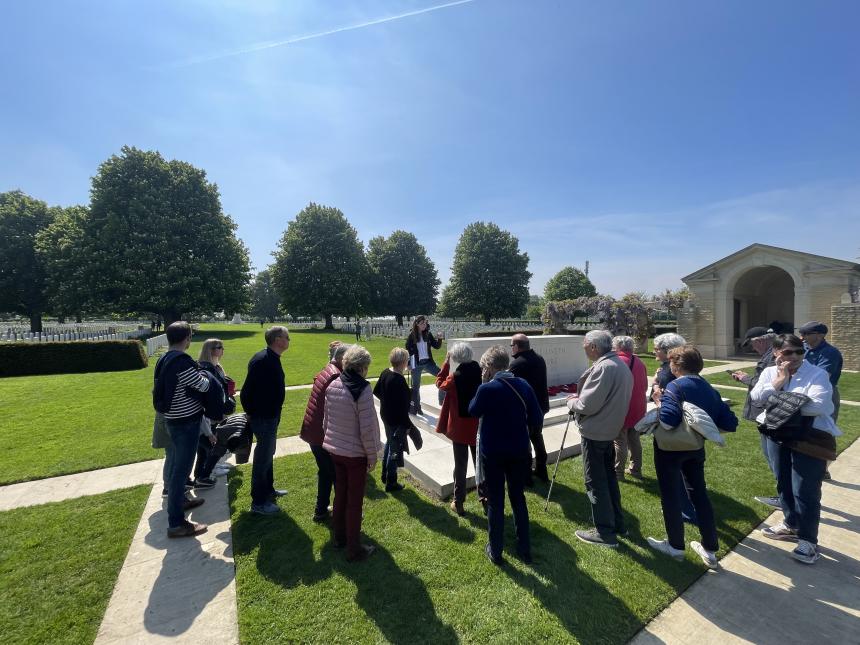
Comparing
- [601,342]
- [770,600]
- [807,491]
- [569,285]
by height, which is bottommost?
[770,600]

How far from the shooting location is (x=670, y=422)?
3.17 metres

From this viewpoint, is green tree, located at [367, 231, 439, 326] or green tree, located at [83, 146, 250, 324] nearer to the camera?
green tree, located at [83, 146, 250, 324]

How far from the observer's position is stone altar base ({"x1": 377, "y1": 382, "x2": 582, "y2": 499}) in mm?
4949

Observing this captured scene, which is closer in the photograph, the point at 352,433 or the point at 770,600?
the point at 770,600

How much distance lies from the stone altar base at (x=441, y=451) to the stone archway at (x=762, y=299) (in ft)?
65.2

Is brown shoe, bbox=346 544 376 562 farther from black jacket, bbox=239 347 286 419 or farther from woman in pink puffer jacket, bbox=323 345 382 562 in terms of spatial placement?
black jacket, bbox=239 347 286 419

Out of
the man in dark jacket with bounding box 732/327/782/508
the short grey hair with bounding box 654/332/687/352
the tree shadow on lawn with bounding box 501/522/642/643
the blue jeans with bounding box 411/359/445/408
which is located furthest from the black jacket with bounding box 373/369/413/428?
the man in dark jacket with bounding box 732/327/782/508

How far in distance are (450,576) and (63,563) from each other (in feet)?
12.0

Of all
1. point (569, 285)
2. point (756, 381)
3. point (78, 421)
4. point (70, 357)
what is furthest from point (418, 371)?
point (569, 285)

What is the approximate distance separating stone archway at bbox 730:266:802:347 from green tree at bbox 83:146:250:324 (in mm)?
36457

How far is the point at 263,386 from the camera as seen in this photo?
4066mm

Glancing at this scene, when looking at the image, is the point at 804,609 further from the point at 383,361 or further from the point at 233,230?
the point at 233,230

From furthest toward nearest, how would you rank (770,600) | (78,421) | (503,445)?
(78,421)
(503,445)
(770,600)

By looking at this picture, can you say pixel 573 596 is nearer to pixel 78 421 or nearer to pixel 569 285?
pixel 78 421
